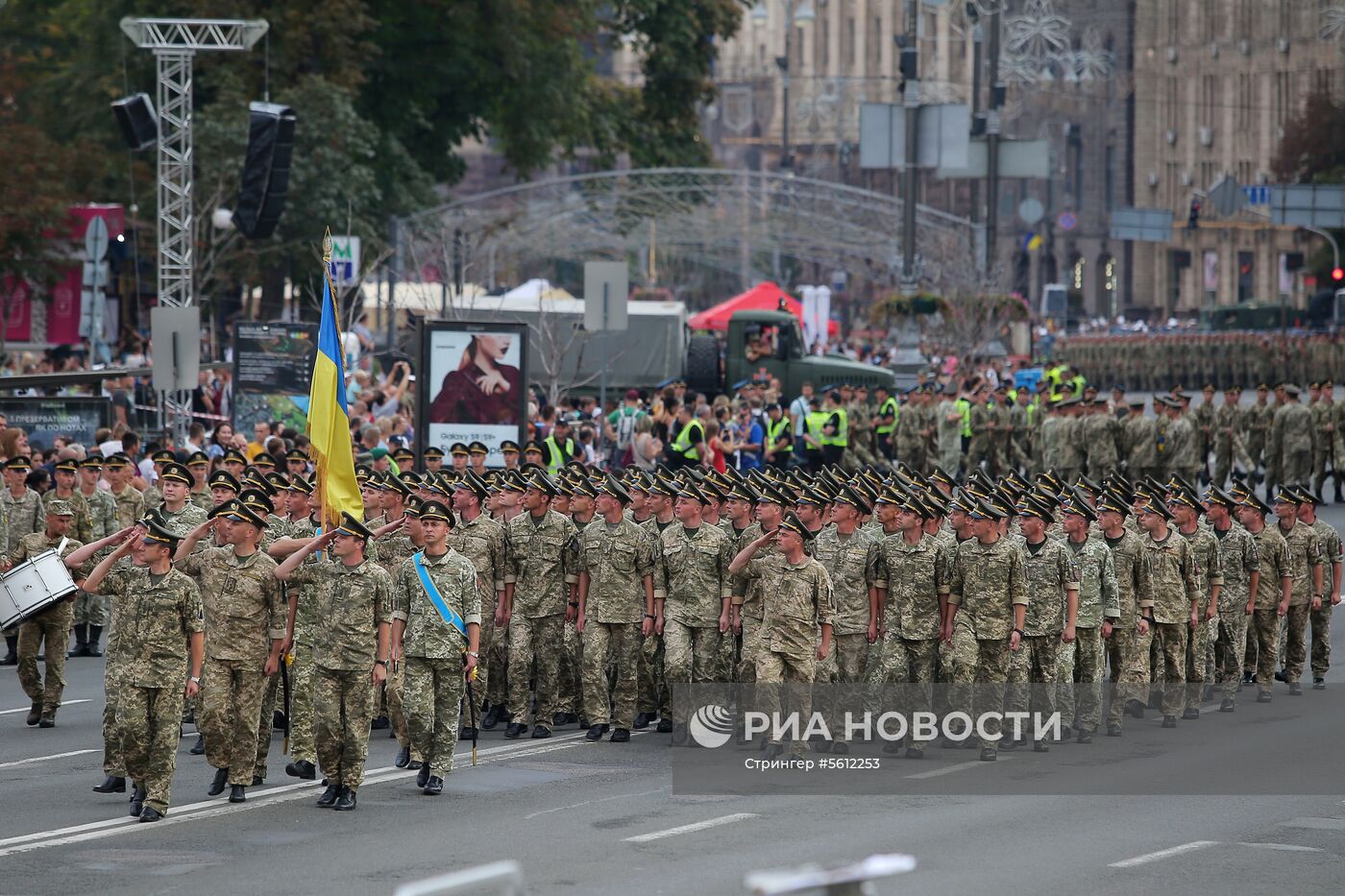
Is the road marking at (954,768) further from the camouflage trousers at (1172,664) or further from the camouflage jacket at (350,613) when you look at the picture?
the camouflage jacket at (350,613)

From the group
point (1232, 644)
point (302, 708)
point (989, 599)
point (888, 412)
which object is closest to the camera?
point (302, 708)

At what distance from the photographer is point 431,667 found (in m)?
13.6

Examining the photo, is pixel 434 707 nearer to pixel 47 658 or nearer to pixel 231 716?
pixel 231 716

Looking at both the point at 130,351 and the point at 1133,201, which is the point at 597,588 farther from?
the point at 1133,201

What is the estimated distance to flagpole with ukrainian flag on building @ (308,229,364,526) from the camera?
546 inches

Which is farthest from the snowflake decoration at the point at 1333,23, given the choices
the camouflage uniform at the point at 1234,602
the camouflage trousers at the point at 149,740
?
the camouflage trousers at the point at 149,740

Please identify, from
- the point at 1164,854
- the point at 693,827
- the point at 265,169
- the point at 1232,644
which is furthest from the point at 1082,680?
Result: the point at 265,169

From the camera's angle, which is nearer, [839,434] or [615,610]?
[615,610]

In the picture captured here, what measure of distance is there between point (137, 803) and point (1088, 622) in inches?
262

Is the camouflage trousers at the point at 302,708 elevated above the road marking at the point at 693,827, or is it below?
above

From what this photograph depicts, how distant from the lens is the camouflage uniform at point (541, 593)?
16.0m

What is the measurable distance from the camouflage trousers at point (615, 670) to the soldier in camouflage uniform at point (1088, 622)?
2.97 metres

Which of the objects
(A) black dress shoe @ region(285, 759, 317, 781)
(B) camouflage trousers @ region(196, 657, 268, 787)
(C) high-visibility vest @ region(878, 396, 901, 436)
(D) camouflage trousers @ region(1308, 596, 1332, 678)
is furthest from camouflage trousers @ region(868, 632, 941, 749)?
(C) high-visibility vest @ region(878, 396, 901, 436)

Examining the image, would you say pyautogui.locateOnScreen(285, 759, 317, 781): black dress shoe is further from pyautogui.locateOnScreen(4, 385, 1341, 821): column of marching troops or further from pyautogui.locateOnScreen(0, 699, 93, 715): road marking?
pyautogui.locateOnScreen(0, 699, 93, 715): road marking
